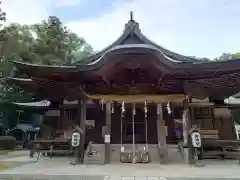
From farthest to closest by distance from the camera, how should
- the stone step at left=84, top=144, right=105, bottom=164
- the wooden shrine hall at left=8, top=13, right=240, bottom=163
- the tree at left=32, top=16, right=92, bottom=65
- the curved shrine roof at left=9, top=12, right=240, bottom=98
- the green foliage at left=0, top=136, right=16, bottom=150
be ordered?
the tree at left=32, top=16, right=92, bottom=65 → the green foliage at left=0, top=136, right=16, bottom=150 → the stone step at left=84, top=144, right=105, bottom=164 → the wooden shrine hall at left=8, top=13, right=240, bottom=163 → the curved shrine roof at left=9, top=12, right=240, bottom=98

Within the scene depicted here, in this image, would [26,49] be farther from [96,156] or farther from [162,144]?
[162,144]

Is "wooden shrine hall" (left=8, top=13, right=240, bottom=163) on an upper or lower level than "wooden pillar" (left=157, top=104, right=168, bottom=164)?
upper

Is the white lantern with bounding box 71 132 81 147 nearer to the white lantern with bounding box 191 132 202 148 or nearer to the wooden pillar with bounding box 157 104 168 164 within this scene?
the wooden pillar with bounding box 157 104 168 164

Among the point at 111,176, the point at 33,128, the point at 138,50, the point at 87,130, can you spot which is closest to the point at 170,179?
the point at 111,176

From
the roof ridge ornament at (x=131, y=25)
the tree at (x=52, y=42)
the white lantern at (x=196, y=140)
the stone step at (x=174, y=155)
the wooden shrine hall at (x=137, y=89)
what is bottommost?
the stone step at (x=174, y=155)

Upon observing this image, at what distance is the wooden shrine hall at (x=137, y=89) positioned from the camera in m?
7.96

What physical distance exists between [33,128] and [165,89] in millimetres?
19152

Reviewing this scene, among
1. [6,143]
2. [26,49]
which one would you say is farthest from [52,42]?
[6,143]

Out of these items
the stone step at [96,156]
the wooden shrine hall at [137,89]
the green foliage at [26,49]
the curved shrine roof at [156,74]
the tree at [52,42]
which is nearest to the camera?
the curved shrine roof at [156,74]

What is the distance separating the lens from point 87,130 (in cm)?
1117

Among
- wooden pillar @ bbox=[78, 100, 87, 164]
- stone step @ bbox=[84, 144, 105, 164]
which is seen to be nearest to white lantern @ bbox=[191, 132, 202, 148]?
stone step @ bbox=[84, 144, 105, 164]

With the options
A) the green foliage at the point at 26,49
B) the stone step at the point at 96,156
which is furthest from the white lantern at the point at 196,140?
the green foliage at the point at 26,49

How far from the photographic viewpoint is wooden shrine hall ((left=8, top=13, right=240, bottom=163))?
796 centimetres

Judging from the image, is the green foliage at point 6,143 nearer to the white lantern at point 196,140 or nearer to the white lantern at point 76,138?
the white lantern at point 76,138
